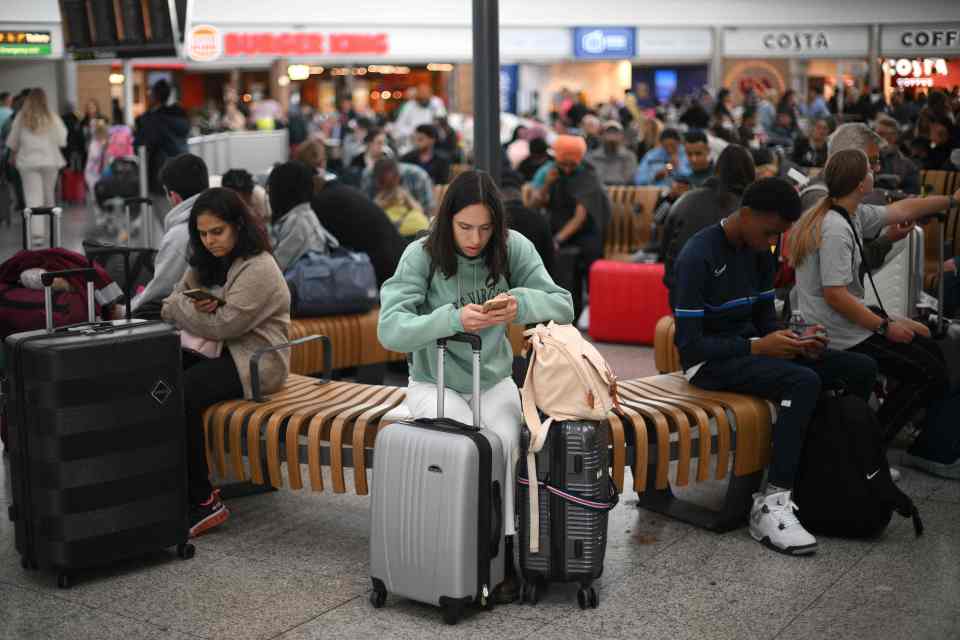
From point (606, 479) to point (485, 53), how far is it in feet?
7.80

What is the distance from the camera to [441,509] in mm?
3936

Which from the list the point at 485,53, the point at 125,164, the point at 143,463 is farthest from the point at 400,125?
the point at 143,463

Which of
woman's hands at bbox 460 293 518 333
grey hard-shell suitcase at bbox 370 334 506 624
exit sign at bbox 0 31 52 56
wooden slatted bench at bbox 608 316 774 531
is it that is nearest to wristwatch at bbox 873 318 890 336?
wooden slatted bench at bbox 608 316 774 531

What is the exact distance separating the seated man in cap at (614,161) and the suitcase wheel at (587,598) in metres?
9.05

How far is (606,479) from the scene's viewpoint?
4172 millimetres

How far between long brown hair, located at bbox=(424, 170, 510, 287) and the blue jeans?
1.14 m

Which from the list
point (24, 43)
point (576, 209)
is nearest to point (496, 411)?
point (576, 209)

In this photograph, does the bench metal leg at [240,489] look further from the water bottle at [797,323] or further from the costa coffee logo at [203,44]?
the costa coffee logo at [203,44]

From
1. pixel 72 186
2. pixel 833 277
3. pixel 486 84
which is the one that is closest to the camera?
pixel 833 277

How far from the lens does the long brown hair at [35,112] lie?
A: 14375 millimetres

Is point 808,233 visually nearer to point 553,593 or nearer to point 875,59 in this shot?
point 553,593

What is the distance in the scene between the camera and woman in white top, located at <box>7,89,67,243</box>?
14383mm

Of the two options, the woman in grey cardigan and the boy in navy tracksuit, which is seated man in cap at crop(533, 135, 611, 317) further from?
the woman in grey cardigan

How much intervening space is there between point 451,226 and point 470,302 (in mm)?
300
